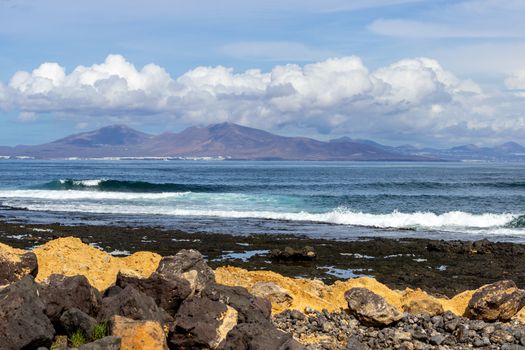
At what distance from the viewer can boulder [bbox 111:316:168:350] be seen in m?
9.94

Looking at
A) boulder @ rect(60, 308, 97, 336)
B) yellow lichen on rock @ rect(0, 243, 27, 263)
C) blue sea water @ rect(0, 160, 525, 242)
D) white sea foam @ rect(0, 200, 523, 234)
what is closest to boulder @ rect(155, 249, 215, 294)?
boulder @ rect(60, 308, 97, 336)

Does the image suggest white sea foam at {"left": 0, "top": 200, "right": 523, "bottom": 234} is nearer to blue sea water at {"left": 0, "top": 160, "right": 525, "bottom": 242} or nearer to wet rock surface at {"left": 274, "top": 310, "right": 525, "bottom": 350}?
blue sea water at {"left": 0, "top": 160, "right": 525, "bottom": 242}

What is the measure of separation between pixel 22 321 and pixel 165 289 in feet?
9.94

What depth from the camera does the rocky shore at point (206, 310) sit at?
33.1 feet

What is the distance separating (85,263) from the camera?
14922mm

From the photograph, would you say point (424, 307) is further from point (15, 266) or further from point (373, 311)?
point (15, 266)

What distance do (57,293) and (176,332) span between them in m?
2.06

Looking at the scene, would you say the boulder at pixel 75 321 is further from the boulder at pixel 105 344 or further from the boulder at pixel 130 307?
the boulder at pixel 105 344

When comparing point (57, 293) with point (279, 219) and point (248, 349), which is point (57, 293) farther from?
point (279, 219)

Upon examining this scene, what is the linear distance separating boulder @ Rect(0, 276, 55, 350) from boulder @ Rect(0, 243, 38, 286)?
2173 mm

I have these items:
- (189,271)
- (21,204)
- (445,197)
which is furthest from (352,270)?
(445,197)

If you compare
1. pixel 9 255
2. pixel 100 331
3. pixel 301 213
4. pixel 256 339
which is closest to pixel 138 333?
pixel 100 331

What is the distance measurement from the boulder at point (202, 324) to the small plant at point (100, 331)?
1.10 metres

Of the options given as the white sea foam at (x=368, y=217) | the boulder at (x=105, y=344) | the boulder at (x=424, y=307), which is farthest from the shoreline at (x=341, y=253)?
the boulder at (x=105, y=344)
